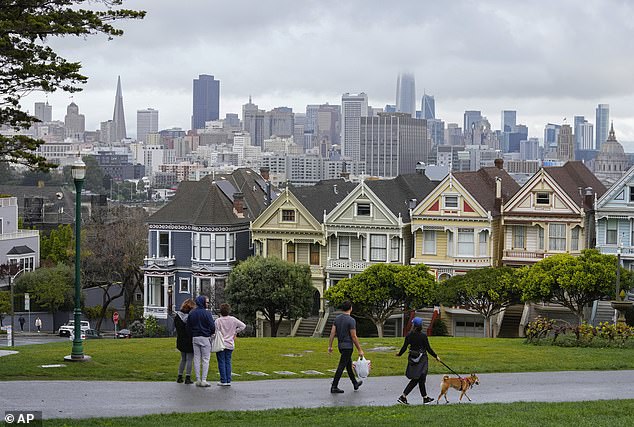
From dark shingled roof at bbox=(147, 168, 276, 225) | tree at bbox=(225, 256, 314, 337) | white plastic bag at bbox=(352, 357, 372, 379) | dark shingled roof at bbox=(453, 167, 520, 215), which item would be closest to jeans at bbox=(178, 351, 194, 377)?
white plastic bag at bbox=(352, 357, 372, 379)

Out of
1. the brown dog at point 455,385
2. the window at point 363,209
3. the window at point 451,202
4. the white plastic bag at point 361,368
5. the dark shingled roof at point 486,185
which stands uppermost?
the dark shingled roof at point 486,185

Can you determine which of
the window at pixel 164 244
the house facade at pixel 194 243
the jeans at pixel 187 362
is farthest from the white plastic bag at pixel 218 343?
the window at pixel 164 244

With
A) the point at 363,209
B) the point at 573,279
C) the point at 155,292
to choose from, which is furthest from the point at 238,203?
the point at 573,279

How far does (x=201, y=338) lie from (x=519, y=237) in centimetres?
3737

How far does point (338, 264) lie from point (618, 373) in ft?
111

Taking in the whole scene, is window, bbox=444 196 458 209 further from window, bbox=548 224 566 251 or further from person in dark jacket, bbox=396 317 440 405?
person in dark jacket, bbox=396 317 440 405

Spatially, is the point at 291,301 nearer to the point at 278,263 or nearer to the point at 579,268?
the point at 278,263

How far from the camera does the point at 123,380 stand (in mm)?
26094

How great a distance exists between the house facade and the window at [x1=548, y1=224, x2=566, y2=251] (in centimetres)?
1633

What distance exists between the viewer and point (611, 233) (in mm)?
57969

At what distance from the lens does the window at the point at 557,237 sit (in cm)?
5894

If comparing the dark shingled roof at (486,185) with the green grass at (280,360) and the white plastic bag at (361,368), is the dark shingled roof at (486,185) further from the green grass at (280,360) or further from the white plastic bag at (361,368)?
the white plastic bag at (361,368)

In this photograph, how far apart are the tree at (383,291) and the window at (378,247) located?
16.5ft

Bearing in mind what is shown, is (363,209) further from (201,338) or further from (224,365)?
(201,338)
